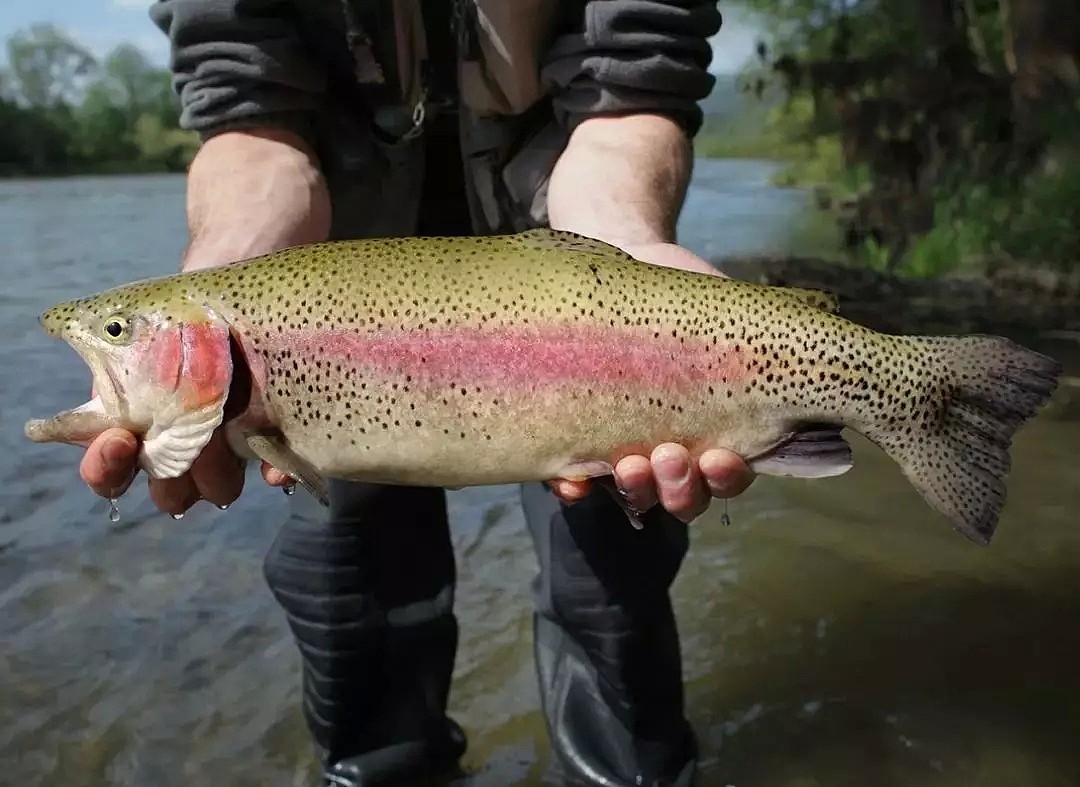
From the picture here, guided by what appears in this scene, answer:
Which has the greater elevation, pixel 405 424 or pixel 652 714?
pixel 405 424

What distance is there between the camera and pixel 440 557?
7.97 ft

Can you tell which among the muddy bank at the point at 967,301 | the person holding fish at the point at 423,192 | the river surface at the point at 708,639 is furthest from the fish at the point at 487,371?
the muddy bank at the point at 967,301

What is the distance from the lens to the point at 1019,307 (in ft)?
23.4

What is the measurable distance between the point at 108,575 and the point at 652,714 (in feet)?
7.23

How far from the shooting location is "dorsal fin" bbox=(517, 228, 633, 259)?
168 centimetres

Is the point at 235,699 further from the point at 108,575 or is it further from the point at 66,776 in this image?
the point at 108,575

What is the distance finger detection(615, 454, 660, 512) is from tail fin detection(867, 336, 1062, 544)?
15.7 inches

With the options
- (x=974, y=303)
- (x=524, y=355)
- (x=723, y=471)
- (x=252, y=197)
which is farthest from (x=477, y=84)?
(x=974, y=303)

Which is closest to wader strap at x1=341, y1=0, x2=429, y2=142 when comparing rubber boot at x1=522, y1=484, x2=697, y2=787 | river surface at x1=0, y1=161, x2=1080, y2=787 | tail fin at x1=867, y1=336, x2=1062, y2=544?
rubber boot at x1=522, y1=484, x2=697, y2=787

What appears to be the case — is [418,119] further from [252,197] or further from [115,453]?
[115,453]

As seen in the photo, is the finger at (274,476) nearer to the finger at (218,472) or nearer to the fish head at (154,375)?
the finger at (218,472)

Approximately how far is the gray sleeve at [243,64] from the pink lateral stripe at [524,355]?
2.53 ft

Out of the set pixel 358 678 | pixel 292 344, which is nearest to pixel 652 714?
pixel 358 678

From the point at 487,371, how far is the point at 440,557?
3.18 ft
